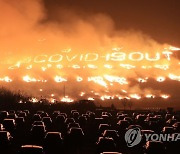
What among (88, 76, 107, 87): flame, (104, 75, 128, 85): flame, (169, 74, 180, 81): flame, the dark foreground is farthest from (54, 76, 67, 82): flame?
the dark foreground

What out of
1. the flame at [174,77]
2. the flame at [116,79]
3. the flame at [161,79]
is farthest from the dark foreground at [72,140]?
the flame at [174,77]

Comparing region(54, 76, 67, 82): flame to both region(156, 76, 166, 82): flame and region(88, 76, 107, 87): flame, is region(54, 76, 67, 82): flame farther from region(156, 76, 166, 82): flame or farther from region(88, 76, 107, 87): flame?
region(156, 76, 166, 82): flame

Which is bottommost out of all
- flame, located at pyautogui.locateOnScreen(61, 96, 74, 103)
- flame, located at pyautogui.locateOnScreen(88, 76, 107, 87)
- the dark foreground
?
the dark foreground

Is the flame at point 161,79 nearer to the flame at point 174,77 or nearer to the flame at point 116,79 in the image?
the flame at point 174,77

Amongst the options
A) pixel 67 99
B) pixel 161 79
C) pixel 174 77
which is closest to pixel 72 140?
pixel 67 99

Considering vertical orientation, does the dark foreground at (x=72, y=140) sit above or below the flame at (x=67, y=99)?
below

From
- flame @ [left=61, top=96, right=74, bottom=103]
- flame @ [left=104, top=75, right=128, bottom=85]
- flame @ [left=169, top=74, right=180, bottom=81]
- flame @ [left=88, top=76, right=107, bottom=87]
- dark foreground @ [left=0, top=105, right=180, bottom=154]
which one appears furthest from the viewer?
flame @ [left=169, top=74, right=180, bottom=81]

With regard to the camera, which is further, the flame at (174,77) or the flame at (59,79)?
the flame at (174,77)

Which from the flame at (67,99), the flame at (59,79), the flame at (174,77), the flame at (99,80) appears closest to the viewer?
the flame at (67,99)

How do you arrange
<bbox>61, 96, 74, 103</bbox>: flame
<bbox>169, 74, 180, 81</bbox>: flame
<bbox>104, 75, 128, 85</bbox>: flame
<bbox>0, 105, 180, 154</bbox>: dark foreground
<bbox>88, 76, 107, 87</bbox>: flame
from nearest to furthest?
1. <bbox>0, 105, 180, 154</bbox>: dark foreground
2. <bbox>61, 96, 74, 103</bbox>: flame
3. <bbox>88, 76, 107, 87</bbox>: flame
4. <bbox>104, 75, 128, 85</bbox>: flame
5. <bbox>169, 74, 180, 81</bbox>: flame

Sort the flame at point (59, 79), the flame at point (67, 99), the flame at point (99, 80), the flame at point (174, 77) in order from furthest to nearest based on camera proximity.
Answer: the flame at point (174, 77) → the flame at point (59, 79) → the flame at point (99, 80) → the flame at point (67, 99)

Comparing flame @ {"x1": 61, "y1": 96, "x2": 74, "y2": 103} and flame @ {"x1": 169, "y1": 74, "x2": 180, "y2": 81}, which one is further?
flame @ {"x1": 169, "y1": 74, "x2": 180, "y2": 81}

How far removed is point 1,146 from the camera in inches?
840

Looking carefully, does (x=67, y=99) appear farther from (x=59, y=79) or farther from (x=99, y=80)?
(x=99, y=80)
